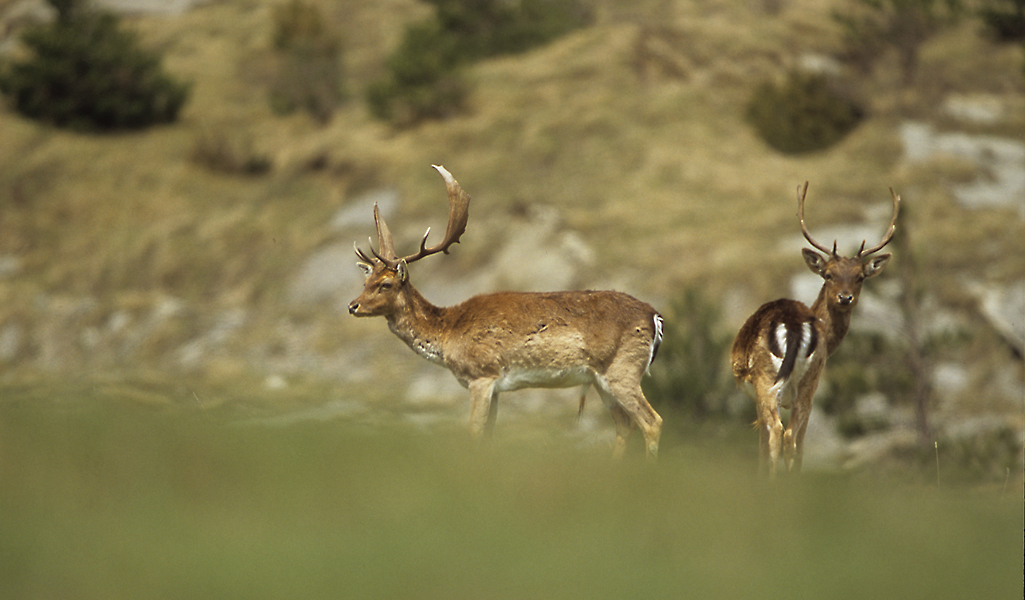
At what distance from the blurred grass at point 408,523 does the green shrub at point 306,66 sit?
105 feet

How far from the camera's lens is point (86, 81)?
36.2 meters

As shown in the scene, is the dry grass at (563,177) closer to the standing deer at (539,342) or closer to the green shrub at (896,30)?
the green shrub at (896,30)

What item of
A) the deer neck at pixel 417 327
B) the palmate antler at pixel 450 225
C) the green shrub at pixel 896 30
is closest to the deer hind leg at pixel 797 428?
the deer neck at pixel 417 327

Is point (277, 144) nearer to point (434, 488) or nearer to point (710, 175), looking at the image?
point (710, 175)

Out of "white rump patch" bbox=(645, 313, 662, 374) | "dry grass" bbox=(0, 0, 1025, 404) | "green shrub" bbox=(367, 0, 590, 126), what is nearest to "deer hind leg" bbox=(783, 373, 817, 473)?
"white rump patch" bbox=(645, 313, 662, 374)

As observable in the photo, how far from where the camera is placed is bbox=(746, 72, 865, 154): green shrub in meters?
30.6

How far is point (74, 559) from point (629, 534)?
7.81 feet

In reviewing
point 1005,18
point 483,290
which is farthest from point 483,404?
point 1005,18

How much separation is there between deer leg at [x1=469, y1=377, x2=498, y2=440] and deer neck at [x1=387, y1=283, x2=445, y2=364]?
644mm

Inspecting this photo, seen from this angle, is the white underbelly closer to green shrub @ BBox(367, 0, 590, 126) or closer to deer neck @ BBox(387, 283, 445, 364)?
deer neck @ BBox(387, 283, 445, 364)

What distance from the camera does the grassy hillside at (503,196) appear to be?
84.7 ft

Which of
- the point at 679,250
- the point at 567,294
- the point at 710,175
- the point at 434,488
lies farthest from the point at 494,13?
the point at 434,488

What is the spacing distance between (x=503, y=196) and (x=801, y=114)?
28.2ft

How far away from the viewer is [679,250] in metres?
26.6
